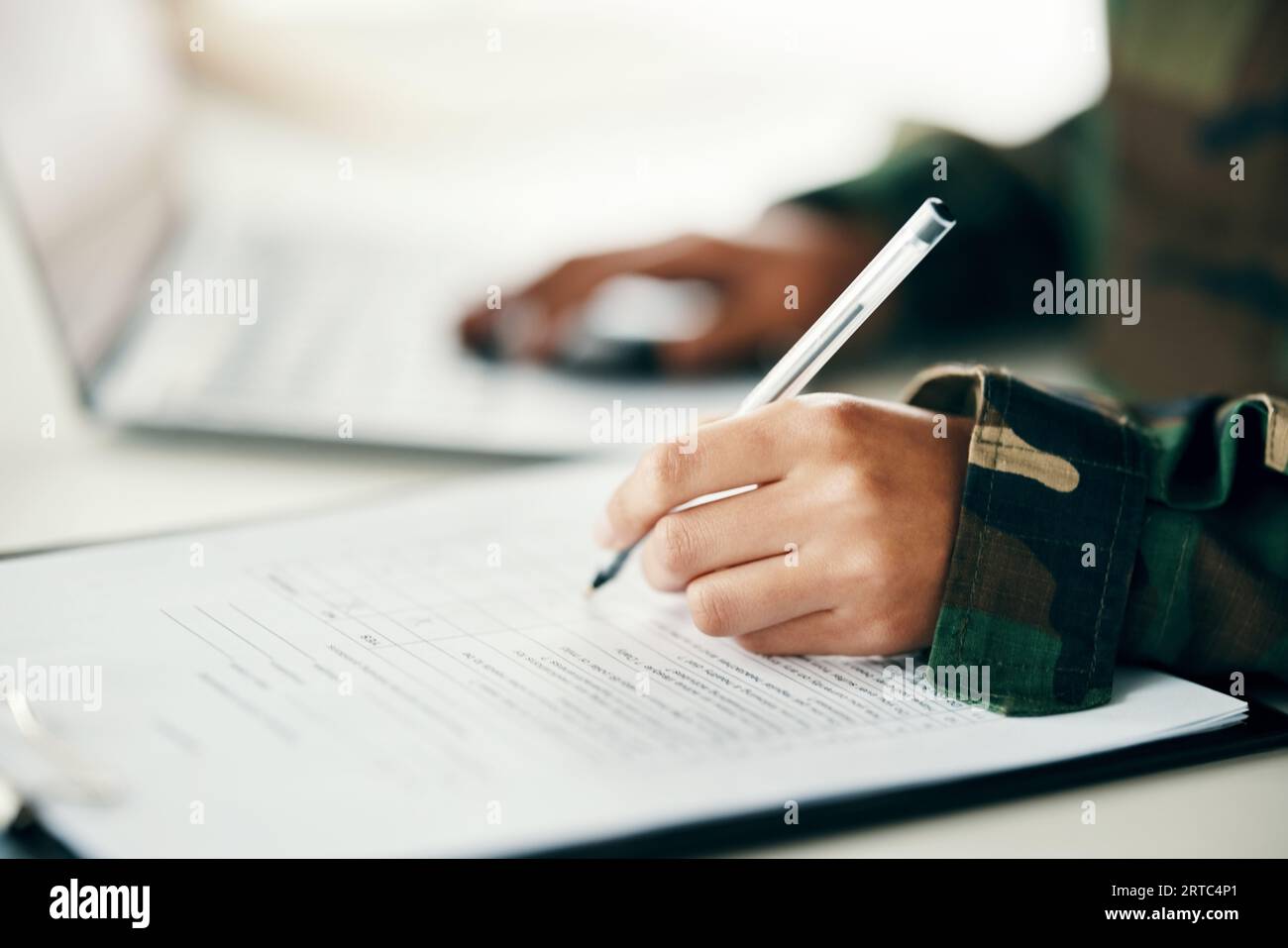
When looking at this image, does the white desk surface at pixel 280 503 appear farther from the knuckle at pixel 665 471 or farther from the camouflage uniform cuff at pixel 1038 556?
the knuckle at pixel 665 471

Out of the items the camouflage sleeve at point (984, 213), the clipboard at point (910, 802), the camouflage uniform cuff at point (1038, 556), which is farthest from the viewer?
the camouflage sleeve at point (984, 213)

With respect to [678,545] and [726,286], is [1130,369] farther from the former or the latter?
[678,545]

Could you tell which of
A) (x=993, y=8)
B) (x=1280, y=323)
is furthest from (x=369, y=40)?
(x=1280, y=323)

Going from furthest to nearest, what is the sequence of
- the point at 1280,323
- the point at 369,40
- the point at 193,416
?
the point at 369,40 → the point at 1280,323 → the point at 193,416

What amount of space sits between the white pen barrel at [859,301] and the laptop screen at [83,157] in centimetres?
51

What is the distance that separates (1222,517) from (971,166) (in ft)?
2.11

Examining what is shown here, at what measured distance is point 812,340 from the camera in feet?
1.57

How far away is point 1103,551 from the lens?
47cm

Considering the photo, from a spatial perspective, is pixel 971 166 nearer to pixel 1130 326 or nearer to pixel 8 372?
pixel 1130 326

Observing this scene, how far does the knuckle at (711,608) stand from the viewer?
1.56 ft

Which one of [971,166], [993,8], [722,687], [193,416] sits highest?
[993,8]

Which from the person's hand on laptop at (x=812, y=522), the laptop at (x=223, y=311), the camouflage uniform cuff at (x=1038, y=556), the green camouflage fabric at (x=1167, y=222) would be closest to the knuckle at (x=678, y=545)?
the person's hand on laptop at (x=812, y=522)

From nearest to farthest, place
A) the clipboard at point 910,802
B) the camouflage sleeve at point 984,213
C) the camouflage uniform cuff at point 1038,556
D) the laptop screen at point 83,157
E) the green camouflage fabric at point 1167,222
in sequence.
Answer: the clipboard at point 910,802 < the camouflage uniform cuff at point 1038,556 < the laptop screen at point 83,157 < the green camouflage fabric at point 1167,222 < the camouflage sleeve at point 984,213

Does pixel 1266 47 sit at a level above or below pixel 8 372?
above
